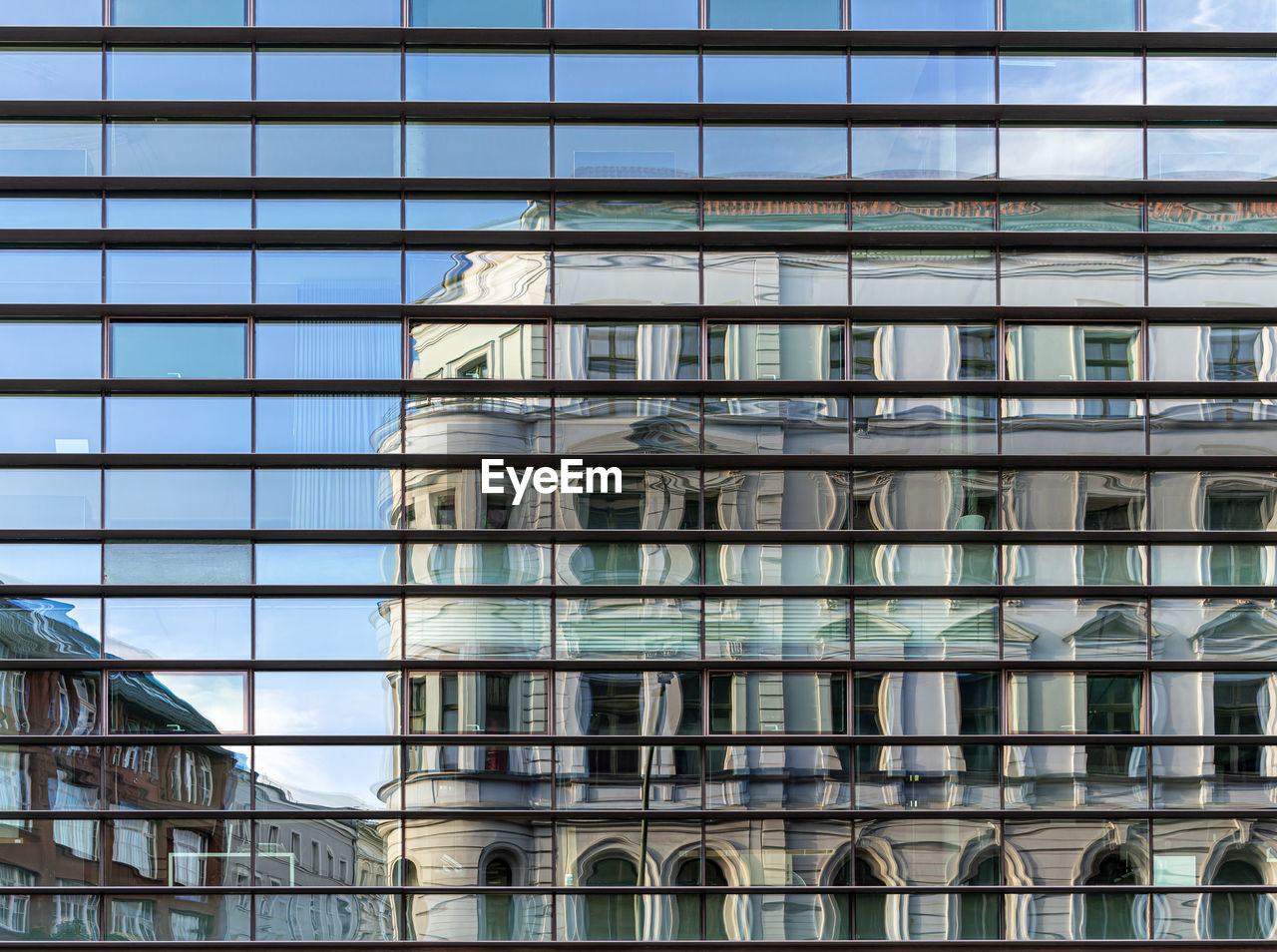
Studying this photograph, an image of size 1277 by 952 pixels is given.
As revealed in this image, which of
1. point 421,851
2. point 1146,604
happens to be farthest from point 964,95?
point 421,851

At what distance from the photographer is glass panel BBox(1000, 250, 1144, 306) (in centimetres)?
1664

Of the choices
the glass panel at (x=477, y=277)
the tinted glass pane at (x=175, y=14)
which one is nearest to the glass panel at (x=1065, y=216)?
the glass panel at (x=477, y=277)

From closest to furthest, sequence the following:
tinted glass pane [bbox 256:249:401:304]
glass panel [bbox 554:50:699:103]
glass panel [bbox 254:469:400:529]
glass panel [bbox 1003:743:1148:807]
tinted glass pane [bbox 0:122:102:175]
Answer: glass panel [bbox 1003:743:1148:807] → glass panel [bbox 254:469:400:529] → tinted glass pane [bbox 256:249:401:304] → tinted glass pane [bbox 0:122:102:175] → glass panel [bbox 554:50:699:103]

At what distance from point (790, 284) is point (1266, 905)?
1172cm

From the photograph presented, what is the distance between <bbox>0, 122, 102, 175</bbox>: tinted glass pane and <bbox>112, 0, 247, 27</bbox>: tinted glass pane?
1798 millimetres

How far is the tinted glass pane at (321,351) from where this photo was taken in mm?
16328

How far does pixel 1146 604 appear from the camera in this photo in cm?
1612

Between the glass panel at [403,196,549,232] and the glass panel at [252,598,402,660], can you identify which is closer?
the glass panel at [252,598,402,660]

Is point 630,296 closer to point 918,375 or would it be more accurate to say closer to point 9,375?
point 918,375

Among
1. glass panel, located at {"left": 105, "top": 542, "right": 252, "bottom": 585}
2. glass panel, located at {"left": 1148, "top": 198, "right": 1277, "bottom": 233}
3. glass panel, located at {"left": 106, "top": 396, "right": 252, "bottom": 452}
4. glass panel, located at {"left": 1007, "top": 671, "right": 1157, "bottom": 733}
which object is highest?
glass panel, located at {"left": 1148, "top": 198, "right": 1277, "bottom": 233}

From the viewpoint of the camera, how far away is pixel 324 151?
54.5ft

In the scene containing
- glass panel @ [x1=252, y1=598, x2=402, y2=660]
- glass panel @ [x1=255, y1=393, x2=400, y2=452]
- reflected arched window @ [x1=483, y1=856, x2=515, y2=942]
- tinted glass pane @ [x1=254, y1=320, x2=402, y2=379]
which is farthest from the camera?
tinted glass pane @ [x1=254, y1=320, x2=402, y2=379]

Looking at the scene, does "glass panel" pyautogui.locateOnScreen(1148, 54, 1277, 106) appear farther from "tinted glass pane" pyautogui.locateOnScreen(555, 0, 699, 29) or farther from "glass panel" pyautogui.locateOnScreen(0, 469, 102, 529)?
"glass panel" pyautogui.locateOnScreen(0, 469, 102, 529)

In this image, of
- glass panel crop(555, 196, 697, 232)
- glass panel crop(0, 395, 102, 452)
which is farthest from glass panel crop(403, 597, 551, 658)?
glass panel crop(555, 196, 697, 232)
